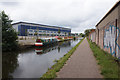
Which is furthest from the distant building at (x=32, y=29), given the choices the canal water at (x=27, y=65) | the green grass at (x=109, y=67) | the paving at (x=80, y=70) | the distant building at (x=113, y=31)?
the green grass at (x=109, y=67)

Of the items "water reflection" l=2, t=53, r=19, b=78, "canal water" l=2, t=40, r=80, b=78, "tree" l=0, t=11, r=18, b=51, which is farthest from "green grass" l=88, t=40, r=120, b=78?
"tree" l=0, t=11, r=18, b=51

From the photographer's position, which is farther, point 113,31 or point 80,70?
point 113,31

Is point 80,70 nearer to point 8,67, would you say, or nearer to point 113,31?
point 113,31

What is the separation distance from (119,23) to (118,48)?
1436 millimetres

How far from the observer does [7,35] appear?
Result: 1273 centimetres

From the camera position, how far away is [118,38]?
5.15m

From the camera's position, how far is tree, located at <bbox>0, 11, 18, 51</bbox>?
12.4 m

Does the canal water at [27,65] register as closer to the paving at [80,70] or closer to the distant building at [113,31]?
the paving at [80,70]

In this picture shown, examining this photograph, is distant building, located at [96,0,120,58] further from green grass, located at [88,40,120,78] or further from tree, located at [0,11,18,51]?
tree, located at [0,11,18,51]

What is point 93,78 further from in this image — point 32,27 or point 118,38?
point 32,27

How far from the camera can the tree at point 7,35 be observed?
1236 cm

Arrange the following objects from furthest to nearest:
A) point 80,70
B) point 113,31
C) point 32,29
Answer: point 32,29, point 113,31, point 80,70

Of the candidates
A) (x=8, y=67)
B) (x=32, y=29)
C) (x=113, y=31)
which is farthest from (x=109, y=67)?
(x=32, y=29)

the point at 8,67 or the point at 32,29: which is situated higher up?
the point at 32,29
